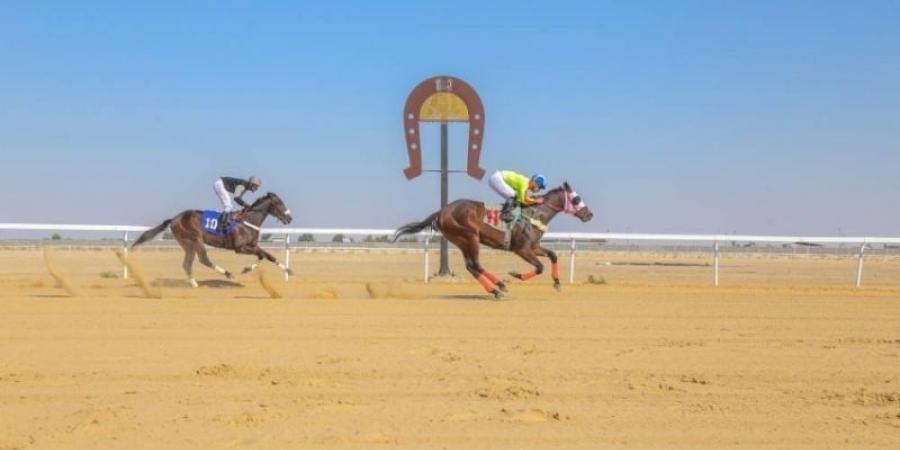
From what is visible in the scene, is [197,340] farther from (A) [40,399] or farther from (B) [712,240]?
(B) [712,240]

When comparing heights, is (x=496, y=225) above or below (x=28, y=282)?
above

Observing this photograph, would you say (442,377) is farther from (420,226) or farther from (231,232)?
(231,232)

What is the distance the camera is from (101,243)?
48.2 meters

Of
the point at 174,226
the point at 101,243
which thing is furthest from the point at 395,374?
the point at 101,243

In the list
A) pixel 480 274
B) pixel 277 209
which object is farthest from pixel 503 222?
pixel 277 209

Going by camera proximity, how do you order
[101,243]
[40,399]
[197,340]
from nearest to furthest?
[40,399]
[197,340]
[101,243]

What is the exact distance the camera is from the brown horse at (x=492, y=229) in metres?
14.5

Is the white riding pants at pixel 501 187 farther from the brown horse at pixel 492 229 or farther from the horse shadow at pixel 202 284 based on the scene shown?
the horse shadow at pixel 202 284

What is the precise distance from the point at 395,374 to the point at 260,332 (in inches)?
103

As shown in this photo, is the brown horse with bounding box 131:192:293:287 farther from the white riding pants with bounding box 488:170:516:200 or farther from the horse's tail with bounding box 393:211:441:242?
the white riding pants with bounding box 488:170:516:200

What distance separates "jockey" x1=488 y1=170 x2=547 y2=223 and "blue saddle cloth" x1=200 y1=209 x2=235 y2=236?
5.06m

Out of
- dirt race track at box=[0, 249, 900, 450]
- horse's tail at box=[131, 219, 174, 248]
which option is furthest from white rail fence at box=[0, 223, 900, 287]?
dirt race track at box=[0, 249, 900, 450]

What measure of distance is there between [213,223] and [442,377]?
456 inches

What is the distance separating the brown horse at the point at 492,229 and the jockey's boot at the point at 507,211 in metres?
0.10
